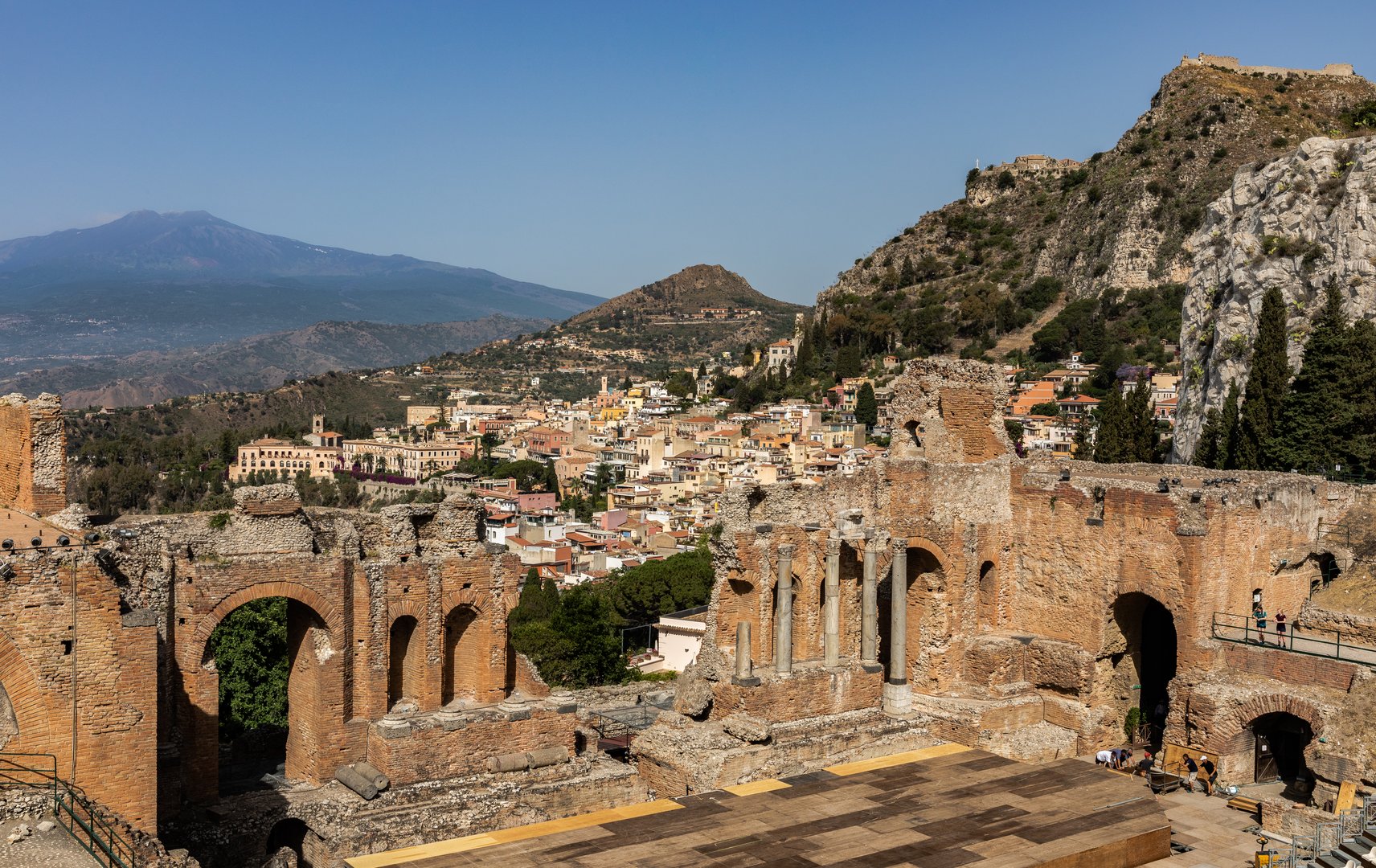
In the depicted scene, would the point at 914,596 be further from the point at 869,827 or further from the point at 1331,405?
the point at 1331,405

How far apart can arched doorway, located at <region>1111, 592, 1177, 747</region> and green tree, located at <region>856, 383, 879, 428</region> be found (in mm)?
73218

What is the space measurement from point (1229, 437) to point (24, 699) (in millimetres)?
36275

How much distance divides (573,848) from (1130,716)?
1426cm

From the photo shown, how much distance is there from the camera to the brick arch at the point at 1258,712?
23.0m

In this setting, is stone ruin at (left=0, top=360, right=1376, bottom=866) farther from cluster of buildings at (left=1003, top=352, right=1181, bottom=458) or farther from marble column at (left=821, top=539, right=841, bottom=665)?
cluster of buildings at (left=1003, top=352, right=1181, bottom=458)

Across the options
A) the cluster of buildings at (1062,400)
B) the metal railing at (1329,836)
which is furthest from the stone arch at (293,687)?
the cluster of buildings at (1062,400)

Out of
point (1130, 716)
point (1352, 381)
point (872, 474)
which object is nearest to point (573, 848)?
point (872, 474)

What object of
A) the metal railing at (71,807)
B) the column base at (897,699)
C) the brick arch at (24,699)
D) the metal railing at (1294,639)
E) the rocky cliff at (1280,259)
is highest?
the rocky cliff at (1280,259)

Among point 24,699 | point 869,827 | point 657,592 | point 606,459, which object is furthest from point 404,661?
point 606,459

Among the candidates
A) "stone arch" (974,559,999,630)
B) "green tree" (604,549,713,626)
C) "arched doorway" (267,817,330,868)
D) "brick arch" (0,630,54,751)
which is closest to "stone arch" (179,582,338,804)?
"arched doorway" (267,817,330,868)

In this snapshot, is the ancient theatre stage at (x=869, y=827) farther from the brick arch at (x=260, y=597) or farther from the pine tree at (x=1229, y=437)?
the pine tree at (x=1229, y=437)

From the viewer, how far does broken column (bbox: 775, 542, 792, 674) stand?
2470 cm

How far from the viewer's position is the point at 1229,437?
41.0 metres

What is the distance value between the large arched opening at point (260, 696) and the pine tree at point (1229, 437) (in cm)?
2988
